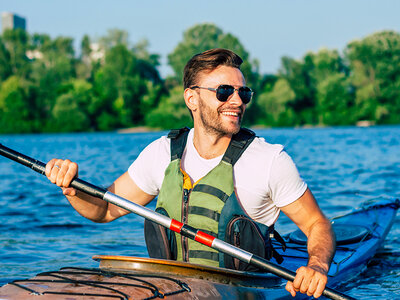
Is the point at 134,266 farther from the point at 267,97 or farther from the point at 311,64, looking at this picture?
the point at 311,64

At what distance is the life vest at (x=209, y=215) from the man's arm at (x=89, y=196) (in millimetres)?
227

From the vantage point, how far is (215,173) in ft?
10.8

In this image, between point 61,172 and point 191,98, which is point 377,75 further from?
point 61,172

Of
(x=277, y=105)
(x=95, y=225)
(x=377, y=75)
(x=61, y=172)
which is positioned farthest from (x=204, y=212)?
(x=377, y=75)

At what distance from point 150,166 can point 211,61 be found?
0.76 m

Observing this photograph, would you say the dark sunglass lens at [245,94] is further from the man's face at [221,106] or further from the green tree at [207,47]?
the green tree at [207,47]

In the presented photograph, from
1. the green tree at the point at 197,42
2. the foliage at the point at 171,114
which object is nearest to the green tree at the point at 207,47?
the green tree at the point at 197,42

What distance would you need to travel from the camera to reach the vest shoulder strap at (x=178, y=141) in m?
3.43

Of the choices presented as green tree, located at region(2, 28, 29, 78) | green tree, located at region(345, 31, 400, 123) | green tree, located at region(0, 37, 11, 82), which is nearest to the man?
green tree, located at region(345, 31, 400, 123)

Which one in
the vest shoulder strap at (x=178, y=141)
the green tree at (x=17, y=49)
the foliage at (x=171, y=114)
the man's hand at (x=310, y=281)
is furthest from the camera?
the green tree at (x=17, y=49)

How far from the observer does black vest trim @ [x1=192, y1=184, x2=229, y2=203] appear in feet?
10.6

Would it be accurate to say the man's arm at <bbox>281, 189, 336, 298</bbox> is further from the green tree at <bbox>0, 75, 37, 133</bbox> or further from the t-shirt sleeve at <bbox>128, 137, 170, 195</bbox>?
the green tree at <bbox>0, 75, 37, 133</bbox>

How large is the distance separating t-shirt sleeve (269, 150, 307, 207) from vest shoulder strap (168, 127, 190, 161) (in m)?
0.61

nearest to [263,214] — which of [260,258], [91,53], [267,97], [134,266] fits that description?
[260,258]
